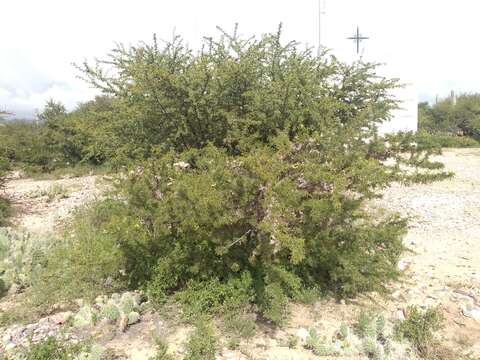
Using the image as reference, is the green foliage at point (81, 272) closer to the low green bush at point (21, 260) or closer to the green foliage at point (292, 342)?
the low green bush at point (21, 260)

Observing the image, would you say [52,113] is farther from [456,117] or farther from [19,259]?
[456,117]

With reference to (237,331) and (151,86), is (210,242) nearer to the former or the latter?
(237,331)

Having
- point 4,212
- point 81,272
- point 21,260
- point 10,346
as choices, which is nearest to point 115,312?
point 10,346

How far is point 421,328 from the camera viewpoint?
3238 mm

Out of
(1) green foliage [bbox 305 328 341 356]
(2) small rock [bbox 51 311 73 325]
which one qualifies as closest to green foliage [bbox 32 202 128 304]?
(2) small rock [bbox 51 311 73 325]

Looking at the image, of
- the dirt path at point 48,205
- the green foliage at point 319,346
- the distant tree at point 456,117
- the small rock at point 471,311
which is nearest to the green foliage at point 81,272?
the dirt path at point 48,205

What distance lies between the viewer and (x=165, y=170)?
390 centimetres

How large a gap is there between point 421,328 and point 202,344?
72.4 inches

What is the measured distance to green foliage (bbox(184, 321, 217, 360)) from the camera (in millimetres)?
2869

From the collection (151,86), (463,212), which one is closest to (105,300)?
(151,86)

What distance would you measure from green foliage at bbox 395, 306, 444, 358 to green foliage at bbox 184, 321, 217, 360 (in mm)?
1561

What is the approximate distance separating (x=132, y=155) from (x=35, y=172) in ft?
40.0

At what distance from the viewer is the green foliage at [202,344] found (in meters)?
2.87

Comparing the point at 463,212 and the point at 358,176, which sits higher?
the point at 358,176
